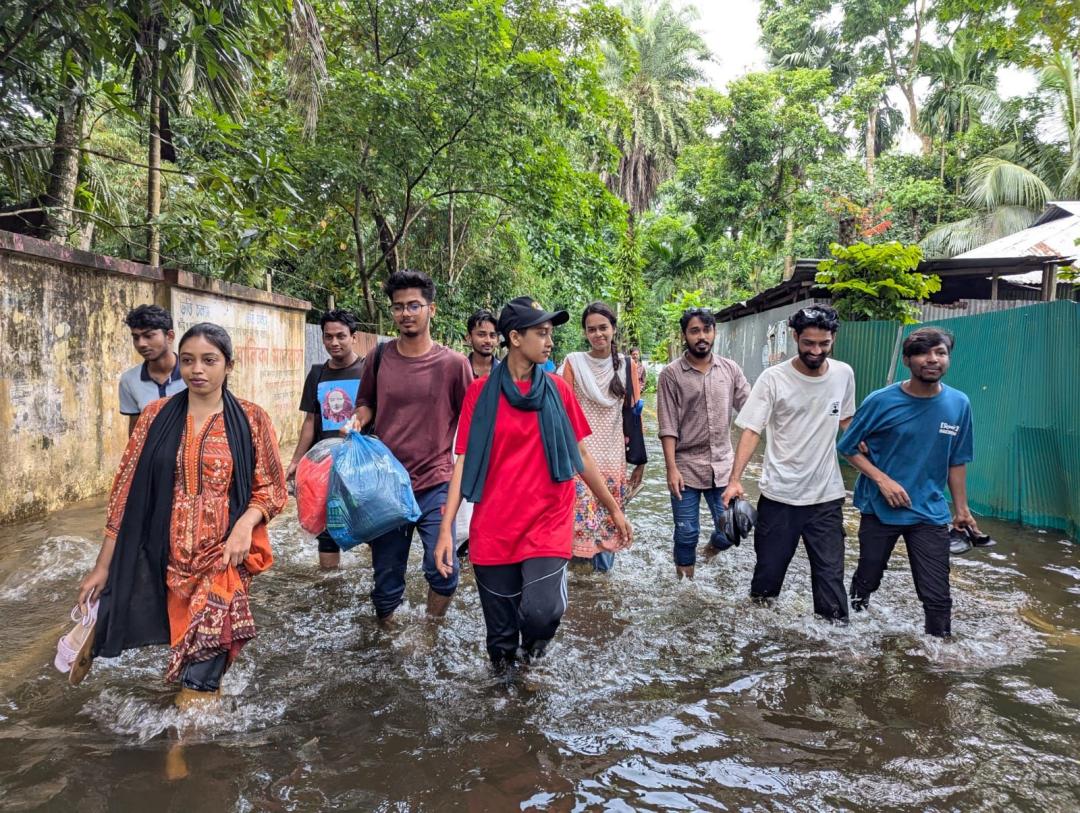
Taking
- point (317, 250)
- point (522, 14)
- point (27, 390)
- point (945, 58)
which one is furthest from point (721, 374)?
point (945, 58)

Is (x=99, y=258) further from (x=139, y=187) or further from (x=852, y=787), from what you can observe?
(x=852, y=787)

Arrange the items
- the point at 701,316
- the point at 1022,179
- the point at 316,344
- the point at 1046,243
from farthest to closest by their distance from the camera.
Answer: the point at 1022,179 < the point at 1046,243 < the point at 316,344 < the point at 701,316

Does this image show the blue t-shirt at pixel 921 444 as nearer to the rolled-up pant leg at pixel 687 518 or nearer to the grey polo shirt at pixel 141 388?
the rolled-up pant leg at pixel 687 518

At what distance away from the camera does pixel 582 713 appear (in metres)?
3.38

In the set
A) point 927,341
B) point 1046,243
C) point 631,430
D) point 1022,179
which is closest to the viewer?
point 927,341

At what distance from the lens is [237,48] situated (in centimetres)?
561

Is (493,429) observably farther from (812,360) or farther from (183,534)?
(812,360)

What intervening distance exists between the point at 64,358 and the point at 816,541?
6.31 m

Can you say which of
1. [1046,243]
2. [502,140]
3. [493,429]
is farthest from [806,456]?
[1046,243]

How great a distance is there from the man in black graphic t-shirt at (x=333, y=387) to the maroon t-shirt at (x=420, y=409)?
3.40 ft

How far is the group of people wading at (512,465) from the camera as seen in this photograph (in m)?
2.95

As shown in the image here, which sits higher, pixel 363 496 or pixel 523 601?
pixel 363 496

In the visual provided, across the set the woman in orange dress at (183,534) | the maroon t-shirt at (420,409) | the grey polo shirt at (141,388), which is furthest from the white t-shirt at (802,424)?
the grey polo shirt at (141,388)

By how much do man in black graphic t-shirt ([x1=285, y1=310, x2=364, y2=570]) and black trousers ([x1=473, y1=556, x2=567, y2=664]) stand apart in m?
2.09
